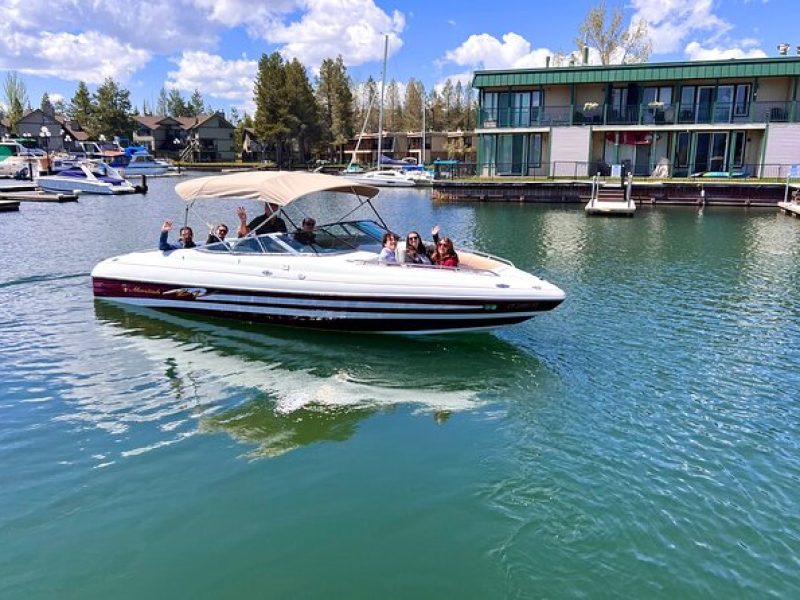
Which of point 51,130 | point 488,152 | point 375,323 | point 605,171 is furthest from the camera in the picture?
point 51,130

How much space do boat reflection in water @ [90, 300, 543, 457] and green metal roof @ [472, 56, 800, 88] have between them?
36369mm

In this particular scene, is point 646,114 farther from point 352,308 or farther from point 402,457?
point 402,457

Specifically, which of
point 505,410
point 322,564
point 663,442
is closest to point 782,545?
point 663,442

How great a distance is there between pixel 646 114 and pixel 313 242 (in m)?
38.3

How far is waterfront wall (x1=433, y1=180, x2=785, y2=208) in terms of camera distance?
36688 millimetres

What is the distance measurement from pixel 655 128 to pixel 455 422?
39972 mm

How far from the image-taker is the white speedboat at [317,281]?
986cm

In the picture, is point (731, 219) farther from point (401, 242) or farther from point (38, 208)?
point (38, 208)

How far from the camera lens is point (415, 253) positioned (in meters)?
10.8

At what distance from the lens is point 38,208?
3606cm

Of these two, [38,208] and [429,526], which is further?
[38,208]

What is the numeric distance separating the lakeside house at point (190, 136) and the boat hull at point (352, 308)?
104m

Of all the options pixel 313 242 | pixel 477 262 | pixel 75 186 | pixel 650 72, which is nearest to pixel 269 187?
pixel 313 242

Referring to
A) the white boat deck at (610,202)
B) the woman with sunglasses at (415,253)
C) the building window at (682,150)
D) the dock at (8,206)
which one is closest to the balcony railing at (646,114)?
the building window at (682,150)
